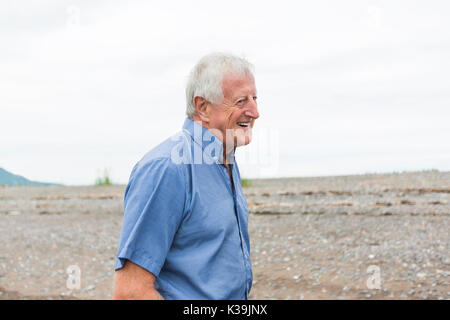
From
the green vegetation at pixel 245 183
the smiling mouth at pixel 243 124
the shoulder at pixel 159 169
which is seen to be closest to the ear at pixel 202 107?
the smiling mouth at pixel 243 124

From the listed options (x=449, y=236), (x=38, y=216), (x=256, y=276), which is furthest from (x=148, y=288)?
(x=38, y=216)

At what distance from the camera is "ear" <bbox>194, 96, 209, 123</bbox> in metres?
2.17

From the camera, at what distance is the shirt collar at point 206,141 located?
2.15m

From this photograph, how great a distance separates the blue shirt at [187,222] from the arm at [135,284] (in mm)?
30

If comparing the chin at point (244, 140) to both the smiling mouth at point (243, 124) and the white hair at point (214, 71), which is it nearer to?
the smiling mouth at point (243, 124)

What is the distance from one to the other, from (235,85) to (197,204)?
1.69 ft

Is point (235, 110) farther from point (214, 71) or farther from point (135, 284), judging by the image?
point (135, 284)

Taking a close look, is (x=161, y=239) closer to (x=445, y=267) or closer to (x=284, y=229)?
(x=445, y=267)

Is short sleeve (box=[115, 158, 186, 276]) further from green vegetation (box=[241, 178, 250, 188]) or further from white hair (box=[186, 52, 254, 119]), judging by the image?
green vegetation (box=[241, 178, 250, 188])

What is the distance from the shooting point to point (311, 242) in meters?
8.80

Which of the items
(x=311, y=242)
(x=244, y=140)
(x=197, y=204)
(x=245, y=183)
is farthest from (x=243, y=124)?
(x=245, y=183)

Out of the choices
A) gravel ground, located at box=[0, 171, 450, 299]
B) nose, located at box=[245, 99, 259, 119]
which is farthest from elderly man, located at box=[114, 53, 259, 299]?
gravel ground, located at box=[0, 171, 450, 299]

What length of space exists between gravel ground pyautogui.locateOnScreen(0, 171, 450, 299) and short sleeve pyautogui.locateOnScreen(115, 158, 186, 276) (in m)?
5.19
